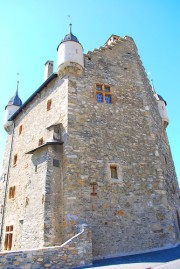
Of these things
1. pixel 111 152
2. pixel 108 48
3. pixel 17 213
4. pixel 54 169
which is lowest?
pixel 17 213

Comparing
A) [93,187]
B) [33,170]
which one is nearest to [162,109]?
[93,187]

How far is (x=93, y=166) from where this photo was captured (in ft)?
35.2

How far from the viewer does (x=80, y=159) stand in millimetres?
10625

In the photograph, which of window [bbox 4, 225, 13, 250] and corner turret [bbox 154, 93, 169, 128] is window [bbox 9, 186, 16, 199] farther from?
corner turret [bbox 154, 93, 169, 128]

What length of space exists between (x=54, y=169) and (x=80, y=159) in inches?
51.2

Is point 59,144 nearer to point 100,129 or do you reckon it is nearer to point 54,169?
point 54,169

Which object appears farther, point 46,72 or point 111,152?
point 46,72

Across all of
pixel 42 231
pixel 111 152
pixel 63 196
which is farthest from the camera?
pixel 111 152

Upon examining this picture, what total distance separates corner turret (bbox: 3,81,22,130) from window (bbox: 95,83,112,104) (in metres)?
8.71

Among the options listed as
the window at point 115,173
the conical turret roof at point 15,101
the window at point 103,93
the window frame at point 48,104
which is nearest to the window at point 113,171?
the window at point 115,173

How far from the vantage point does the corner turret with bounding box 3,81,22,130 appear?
18297 millimetres

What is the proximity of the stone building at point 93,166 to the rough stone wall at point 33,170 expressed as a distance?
48mm

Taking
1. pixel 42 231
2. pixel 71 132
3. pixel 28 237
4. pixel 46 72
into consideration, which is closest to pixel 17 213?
pixel 28 237

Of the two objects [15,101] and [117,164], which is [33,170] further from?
[15,101]
